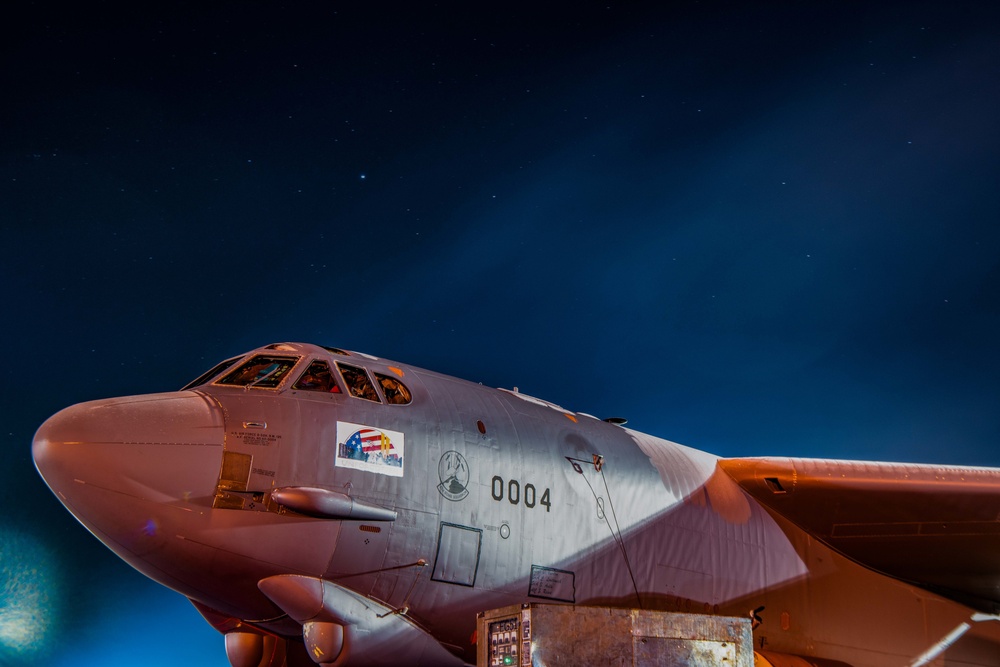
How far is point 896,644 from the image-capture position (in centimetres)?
1296

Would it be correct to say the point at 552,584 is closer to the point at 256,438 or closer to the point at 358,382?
the point at 358,382

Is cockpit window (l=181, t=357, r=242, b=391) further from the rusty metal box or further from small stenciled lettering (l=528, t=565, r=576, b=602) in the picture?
the rusty metal box

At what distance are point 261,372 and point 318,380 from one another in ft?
1.95

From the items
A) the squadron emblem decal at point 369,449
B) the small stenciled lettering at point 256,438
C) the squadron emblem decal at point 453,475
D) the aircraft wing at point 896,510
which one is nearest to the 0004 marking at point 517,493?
the squadron emblem decal at point 453,475

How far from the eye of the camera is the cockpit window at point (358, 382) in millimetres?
8875

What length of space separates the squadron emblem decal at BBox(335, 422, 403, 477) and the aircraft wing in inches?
244

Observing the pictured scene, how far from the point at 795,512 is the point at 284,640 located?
24.0ft

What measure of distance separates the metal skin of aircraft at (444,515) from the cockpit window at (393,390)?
0.02 m

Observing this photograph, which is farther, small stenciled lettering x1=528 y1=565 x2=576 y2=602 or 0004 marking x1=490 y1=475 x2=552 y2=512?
small stenciled lettering x1=528 y1=565 x2=576 y2=602

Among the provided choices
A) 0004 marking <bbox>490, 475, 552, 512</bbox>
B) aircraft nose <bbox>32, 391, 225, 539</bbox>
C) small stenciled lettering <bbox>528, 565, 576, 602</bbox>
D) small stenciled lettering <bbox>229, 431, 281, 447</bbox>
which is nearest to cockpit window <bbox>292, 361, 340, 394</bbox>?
small stenciled lettering <bbox>229, 431, 281, 447</bbox>

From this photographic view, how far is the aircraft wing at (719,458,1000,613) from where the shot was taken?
12234 mm

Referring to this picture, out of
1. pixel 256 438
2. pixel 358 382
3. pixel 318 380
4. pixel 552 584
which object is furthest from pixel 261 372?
pixel 552 584

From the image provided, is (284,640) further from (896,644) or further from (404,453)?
(896,644)

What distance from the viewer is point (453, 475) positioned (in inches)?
353
